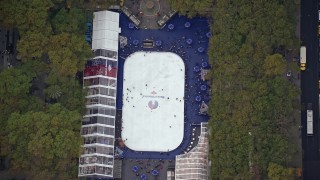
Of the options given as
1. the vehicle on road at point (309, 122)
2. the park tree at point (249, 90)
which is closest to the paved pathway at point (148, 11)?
the park tree at point (249, 90)

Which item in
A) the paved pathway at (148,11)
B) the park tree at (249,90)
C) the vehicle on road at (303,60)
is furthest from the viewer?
the paved pathway at (148,11)

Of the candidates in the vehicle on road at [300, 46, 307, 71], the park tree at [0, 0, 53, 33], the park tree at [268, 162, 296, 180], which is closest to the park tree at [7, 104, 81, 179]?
the park tree at [0, 0, 53, 33]

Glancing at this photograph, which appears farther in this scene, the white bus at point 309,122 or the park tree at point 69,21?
the white bus at point 309,122

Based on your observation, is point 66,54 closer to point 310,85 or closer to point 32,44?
point 32,44

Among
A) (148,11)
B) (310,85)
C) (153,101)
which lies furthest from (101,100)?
(310,85)

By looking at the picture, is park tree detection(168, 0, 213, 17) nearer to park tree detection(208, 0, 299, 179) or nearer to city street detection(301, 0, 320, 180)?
park tree detection(208, 0, 299, 179)

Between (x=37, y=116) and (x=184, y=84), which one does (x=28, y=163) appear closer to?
(x=37, y=116)

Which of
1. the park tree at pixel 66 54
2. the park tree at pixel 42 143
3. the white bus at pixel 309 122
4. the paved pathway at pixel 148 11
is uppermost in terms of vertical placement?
the paved pathway at pixel 148 11

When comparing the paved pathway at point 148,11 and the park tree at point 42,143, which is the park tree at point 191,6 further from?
the park tree at point 42,143
